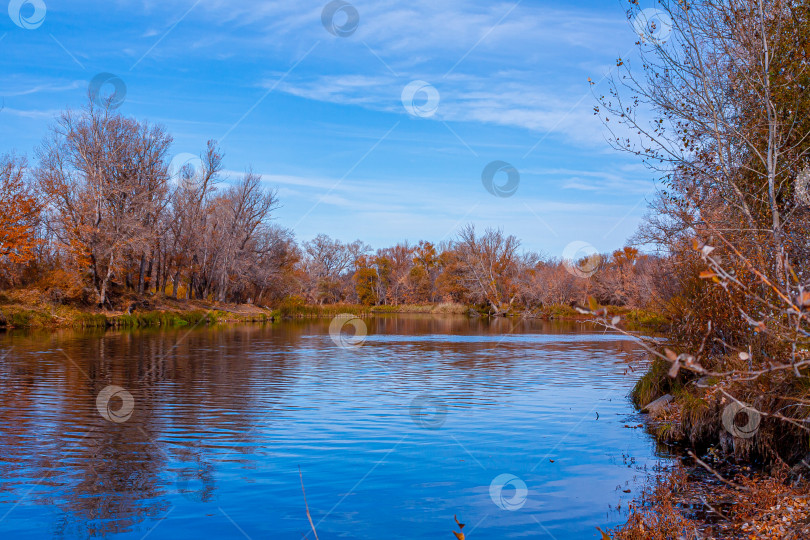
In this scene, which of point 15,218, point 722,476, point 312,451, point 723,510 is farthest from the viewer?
point 15,218

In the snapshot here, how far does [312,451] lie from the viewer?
10852 millimetres

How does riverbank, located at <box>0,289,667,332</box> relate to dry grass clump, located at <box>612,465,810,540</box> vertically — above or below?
above

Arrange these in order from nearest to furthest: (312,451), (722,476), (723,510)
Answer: (723,510) → (722,476) → (312,451)

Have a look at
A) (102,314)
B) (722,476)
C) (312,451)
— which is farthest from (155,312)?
(722,476)

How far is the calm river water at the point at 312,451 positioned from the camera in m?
7.84

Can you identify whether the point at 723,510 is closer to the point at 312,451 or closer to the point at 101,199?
the point at 312,451

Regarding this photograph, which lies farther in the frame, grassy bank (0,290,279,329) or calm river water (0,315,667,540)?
grassy bank (0,290,279,329)

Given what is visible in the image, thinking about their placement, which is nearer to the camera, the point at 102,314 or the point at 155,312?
the point at 102,314

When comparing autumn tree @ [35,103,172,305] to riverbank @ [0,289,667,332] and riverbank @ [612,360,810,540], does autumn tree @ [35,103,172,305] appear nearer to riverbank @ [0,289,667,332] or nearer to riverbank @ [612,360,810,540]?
riverbank @ [0,289,667,332]

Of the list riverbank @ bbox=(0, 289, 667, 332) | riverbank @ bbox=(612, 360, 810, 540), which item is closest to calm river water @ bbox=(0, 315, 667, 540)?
riverbank @ bbox=(612, 360, 810, 540)

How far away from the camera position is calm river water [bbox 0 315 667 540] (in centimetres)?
784

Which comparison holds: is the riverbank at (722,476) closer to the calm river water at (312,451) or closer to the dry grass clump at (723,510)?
the dry grass clump at (723,510)

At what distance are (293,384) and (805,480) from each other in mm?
13298

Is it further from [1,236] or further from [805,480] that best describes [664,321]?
[1,236]
